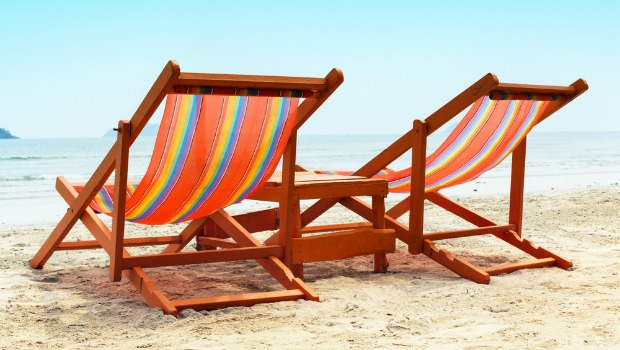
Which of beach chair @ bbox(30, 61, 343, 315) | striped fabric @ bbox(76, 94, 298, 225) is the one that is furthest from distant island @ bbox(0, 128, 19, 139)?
striped fabric @ bbox(76, 94, 298, 225)

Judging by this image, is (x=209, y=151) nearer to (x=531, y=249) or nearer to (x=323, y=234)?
(x=323, y=234)

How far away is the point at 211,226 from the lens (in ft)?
15.3

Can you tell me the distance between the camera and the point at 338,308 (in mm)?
3336

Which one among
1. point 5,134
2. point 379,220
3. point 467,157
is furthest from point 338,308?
point 5,134

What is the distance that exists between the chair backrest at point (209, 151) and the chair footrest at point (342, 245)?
42 centimetres

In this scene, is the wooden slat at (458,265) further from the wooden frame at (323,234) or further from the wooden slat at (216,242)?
the wooden slat at (216,242)

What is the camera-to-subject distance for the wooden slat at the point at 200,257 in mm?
3436

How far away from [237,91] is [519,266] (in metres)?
2.00

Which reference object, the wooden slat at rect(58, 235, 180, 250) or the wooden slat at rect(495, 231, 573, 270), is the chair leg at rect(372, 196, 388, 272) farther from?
the wooden slat at rect(58, 235, 180, 250)

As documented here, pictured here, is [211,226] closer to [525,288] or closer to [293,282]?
[293,282]

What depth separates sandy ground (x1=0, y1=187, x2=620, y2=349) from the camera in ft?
9.35

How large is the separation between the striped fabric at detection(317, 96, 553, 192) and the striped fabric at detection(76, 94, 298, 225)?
1.01m

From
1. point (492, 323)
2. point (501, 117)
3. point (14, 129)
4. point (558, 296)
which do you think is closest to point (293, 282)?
point (492, 323)

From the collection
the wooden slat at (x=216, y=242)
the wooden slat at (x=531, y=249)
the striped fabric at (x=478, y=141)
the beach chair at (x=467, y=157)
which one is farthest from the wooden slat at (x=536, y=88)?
the wooden slat at (x=216, y=242)
